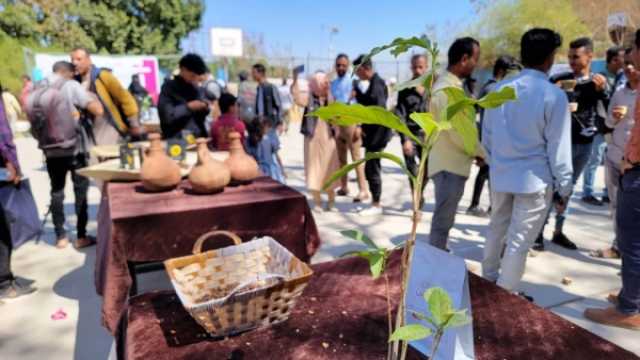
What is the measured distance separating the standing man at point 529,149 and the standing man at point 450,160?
0.63 ft

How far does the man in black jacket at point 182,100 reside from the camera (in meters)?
3.25

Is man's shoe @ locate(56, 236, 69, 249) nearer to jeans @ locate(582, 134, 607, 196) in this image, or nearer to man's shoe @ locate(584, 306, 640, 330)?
man's shoe @ locate(584, 306, 640, 330)

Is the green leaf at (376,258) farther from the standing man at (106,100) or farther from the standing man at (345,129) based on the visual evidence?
the standing man at (345,129)

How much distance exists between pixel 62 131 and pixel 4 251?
968 millimetres

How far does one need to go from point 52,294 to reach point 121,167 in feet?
3.22

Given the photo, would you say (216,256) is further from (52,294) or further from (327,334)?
(52,294)

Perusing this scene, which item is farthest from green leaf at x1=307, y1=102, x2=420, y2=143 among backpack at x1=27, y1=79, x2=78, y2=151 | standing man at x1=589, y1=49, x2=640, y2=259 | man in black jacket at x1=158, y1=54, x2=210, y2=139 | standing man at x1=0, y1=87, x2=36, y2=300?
backpack at x1=27, y1=79, x2=78, y2=151

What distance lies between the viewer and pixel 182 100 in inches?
130

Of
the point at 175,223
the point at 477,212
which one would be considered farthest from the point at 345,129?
the point at 175,223

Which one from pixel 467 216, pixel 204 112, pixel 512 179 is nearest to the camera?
pixel 512 179

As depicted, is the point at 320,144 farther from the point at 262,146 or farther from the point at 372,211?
the point at 372,211

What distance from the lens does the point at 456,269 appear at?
886 mm

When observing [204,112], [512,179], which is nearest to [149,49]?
[204,112]

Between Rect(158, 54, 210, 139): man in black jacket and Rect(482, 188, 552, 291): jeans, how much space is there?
221 cm
